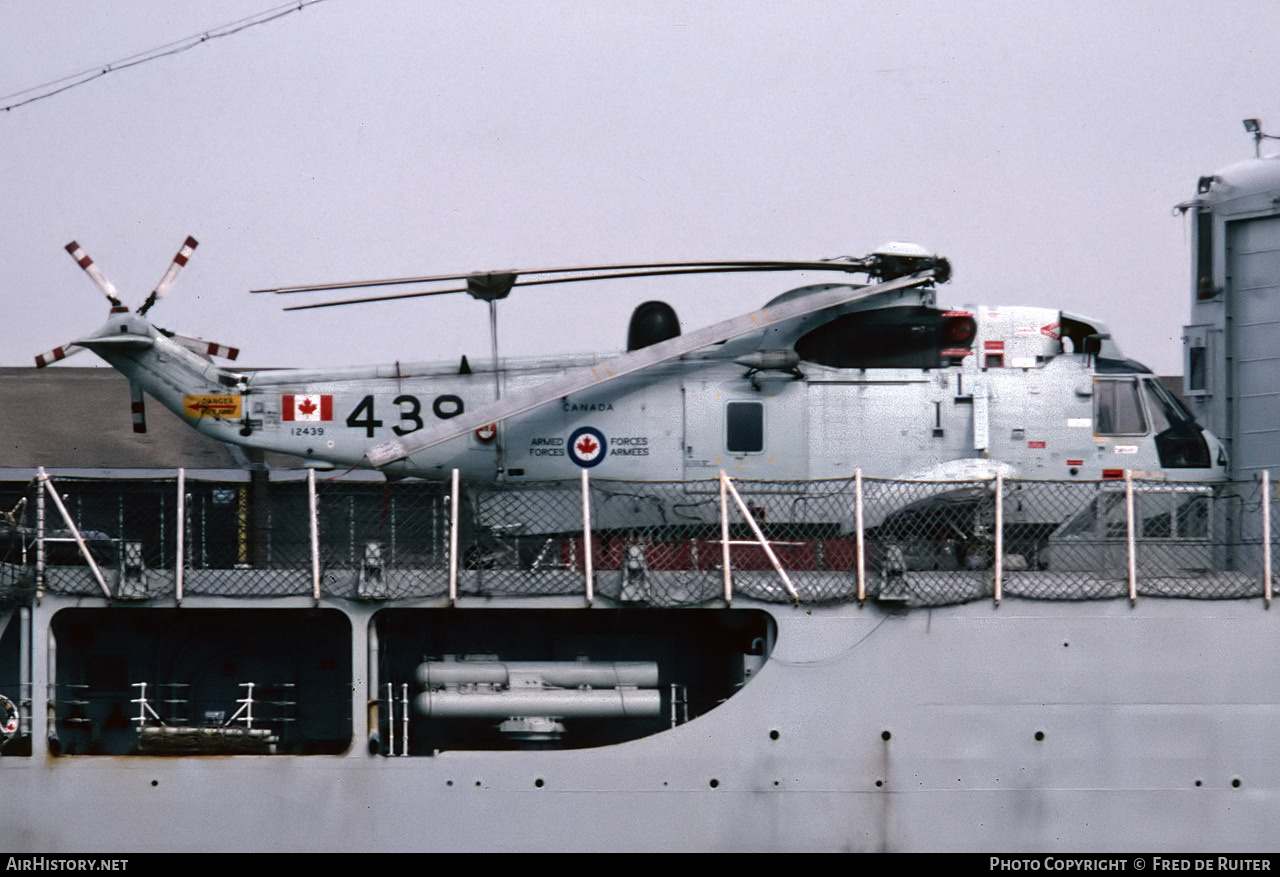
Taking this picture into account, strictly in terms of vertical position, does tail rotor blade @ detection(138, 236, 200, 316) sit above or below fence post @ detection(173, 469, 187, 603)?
above

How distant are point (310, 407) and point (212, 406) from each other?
1.11 meters

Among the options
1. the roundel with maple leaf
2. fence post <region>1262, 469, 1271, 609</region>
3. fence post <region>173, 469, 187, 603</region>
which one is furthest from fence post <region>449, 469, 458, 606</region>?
fence post <region>1262, 469, 1271, 609</region>

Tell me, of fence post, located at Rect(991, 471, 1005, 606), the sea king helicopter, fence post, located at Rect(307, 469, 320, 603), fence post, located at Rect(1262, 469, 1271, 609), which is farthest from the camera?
the sea king helicopter

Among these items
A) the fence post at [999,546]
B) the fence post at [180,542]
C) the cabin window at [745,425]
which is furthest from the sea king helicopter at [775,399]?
the fence post at [180,542]

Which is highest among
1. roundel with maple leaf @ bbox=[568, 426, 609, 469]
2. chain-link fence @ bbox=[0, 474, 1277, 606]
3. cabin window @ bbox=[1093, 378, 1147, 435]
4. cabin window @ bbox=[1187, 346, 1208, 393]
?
cabin window @ bbox=[1187, 346, 1208, 393]

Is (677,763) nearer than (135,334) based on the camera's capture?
Yes

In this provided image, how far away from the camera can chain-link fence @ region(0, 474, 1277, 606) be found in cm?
1402

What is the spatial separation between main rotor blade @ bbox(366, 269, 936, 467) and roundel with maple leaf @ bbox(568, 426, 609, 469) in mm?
511

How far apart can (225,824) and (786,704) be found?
5.39 m

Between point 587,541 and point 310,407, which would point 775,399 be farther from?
point 310,407

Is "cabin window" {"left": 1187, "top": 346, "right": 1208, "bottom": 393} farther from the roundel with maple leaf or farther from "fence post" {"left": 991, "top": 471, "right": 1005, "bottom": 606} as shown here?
the roundel with maple leaf

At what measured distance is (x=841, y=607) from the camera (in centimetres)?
1407
